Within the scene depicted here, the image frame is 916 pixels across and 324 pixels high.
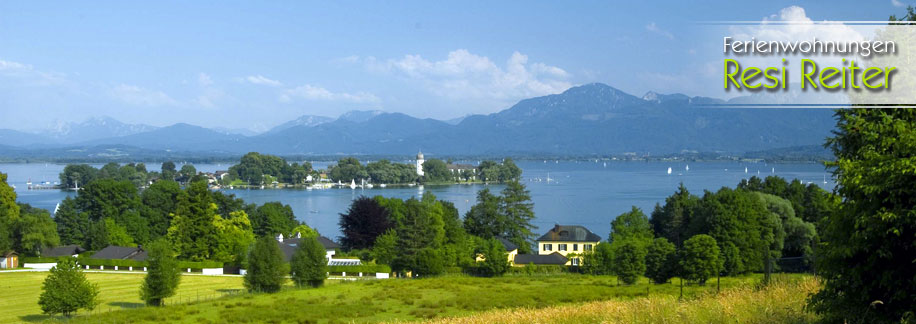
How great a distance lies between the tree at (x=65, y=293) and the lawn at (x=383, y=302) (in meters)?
1.50

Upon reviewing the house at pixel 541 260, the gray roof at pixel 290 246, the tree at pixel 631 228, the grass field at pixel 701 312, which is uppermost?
the grass field at pixel 701 312

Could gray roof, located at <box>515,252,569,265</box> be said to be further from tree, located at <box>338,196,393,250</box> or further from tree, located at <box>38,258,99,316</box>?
tree, located at <box>38,258,99,316</box>

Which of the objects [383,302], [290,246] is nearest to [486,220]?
[290,246]

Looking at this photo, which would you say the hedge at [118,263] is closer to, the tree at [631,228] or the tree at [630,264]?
the tree at [630,264]

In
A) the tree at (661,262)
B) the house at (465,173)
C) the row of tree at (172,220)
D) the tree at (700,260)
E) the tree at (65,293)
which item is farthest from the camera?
the house at (465,173)

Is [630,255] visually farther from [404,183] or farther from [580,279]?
[404,183]

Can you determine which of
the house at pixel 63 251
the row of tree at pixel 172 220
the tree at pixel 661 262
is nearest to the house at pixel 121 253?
the house at pixel 63 251

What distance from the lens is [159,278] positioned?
22344 millimetres

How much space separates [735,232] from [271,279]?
16642 millimetres

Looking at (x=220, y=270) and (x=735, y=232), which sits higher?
(x=735, y=232)

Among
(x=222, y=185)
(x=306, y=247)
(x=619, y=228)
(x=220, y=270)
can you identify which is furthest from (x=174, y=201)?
(x=222, y=185)

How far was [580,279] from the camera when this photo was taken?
1060 inches

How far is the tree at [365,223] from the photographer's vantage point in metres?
38.8

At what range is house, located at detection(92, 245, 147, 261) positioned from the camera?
1373 inches
